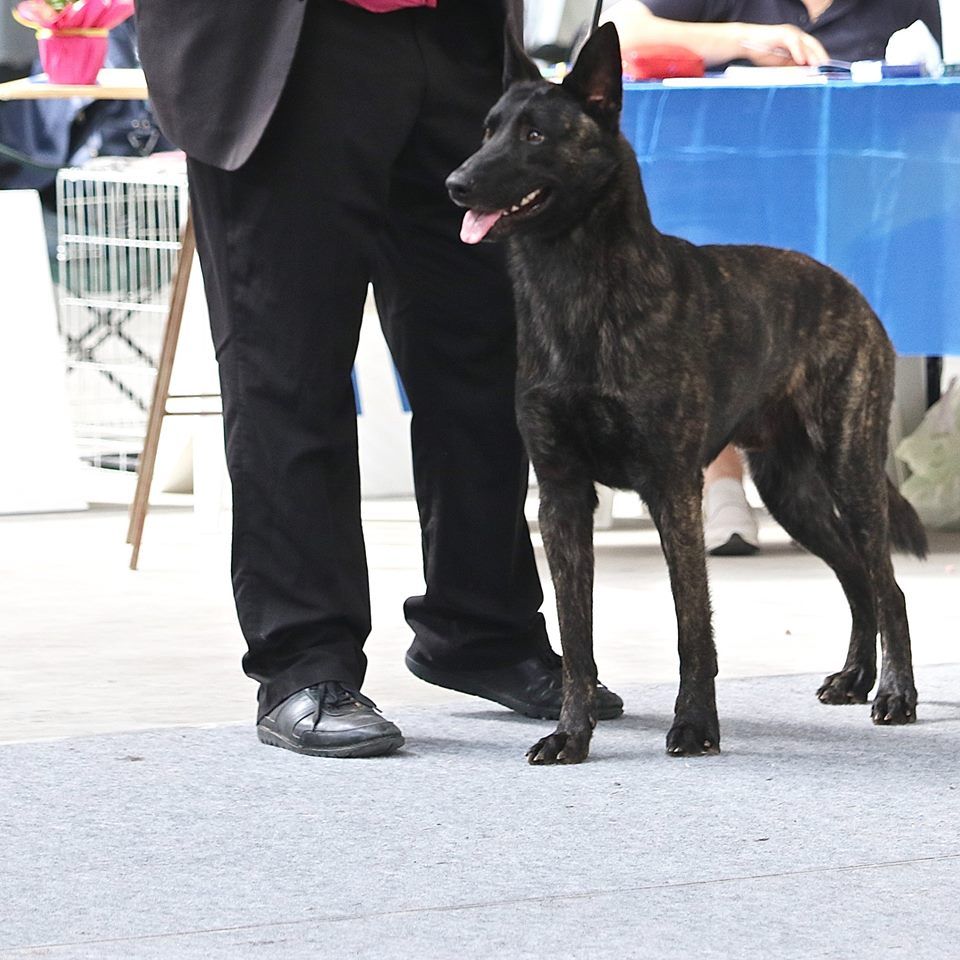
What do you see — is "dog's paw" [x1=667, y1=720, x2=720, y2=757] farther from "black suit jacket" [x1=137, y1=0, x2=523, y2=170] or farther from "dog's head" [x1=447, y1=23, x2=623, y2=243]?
"black suit jacket" [x1=137, y1=0, x2=523, y2=170]

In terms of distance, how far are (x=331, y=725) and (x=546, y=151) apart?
31.4 inches

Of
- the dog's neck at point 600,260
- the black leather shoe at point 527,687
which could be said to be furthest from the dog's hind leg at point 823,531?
the dog's neck at point 600,260

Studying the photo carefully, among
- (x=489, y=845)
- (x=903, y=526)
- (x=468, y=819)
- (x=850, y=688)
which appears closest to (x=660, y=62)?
(x=903, y=526)

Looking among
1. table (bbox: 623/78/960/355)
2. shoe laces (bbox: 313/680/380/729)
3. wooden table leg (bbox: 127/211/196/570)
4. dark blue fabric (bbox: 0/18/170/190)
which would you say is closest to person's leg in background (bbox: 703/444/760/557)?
table (bbox: 623/78/960/355)

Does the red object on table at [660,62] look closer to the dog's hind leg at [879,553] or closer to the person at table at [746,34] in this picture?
the person at table at [746,34]

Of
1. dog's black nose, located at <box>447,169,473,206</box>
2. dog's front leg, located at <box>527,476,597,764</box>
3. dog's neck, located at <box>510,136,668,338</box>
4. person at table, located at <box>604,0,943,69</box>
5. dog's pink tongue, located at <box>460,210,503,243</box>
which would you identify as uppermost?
dog's black nose, located at <box>447,169,473,206</box>

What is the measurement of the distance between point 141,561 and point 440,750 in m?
2.01

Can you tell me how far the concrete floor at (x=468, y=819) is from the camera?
6.28ft

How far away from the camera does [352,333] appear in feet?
8.90

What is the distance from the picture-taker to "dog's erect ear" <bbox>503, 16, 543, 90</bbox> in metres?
2.60

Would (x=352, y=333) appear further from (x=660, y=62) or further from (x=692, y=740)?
→ (x=660, y=62)

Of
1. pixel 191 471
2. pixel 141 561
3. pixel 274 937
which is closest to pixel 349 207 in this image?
pixel 274 937

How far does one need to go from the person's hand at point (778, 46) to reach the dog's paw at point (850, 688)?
212 cm

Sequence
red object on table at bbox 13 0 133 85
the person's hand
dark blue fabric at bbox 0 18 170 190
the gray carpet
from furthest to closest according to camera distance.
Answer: dark blue fabric at bbox 0 18 170 190, red object on table at bbox 13 0 133 85, the person's hand, the gray carpet
